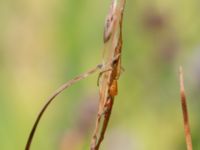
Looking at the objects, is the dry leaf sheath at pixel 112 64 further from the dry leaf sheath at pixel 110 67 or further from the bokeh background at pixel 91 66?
the bokeh background at pixel 91 66

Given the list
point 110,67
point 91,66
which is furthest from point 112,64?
point 91,66

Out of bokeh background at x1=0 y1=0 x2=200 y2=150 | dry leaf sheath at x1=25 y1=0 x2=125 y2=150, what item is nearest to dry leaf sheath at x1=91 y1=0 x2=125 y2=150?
dry leaf sheath at x1=25 y1=0 x2=125 y2=150

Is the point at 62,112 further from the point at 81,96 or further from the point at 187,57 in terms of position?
the point at 187,57

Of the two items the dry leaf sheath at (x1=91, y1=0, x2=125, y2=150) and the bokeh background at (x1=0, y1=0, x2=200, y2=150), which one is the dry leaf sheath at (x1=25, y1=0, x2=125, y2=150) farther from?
the bokeh background at (x1=0, y1=0, x2=200, y2=150)

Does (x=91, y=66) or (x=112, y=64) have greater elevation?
(x=112, y=64)

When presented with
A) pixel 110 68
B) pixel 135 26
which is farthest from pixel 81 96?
pixel 110 68

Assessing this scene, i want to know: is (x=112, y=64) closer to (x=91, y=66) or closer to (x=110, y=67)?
(x=110, y=67)

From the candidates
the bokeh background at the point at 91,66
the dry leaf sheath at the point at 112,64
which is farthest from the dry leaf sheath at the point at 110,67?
the bokeh background at the point at 91,66

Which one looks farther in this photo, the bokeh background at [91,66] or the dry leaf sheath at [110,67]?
the bokeh background at [91,66]
